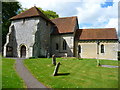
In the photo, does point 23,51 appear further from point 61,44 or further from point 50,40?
point 61,44

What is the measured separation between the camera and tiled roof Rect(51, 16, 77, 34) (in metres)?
30.0

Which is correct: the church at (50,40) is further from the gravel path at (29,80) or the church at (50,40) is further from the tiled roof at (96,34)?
the gravel path at (29,80)

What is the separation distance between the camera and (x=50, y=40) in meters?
31.2

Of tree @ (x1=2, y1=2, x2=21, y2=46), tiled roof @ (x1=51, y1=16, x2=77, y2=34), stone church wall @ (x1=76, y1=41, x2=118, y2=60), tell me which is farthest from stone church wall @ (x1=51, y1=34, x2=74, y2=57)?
tree @ (x1=2, y1=2, x2=21, y2=46)

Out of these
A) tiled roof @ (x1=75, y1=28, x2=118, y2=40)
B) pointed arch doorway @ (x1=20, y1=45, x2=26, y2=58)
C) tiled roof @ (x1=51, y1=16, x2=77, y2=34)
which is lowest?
pointed arch doorway @ (x1=20, y1=45, x2=26, y2=58)

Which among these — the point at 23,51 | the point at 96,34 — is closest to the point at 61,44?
the point at 96,34

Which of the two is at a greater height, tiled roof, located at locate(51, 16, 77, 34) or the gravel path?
tiled roof, located at locate(51, 16, 77, 34)

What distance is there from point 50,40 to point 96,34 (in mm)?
Result: 12316

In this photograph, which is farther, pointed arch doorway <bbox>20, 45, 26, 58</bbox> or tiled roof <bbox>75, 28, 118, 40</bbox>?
tiled roof <bbox>75, 28, 118, 40</bbox>

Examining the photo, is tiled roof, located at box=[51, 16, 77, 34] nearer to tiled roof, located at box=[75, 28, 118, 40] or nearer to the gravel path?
tiled roof, located at box=[75, 28, 118, 40]

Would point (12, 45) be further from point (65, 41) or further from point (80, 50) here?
point (80, 50)

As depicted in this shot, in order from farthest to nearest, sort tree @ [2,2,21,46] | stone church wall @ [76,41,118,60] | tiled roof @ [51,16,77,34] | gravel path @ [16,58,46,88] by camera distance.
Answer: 1. tree @ [2,2,21,46]
2. tiled roof @ [51,16,77,34]
3. stone church wall @ [76,41,118,60]
4. gravel path @ [16,58,46,88]

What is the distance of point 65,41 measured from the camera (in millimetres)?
29797

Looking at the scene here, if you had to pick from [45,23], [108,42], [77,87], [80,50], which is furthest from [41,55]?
[77,87]
